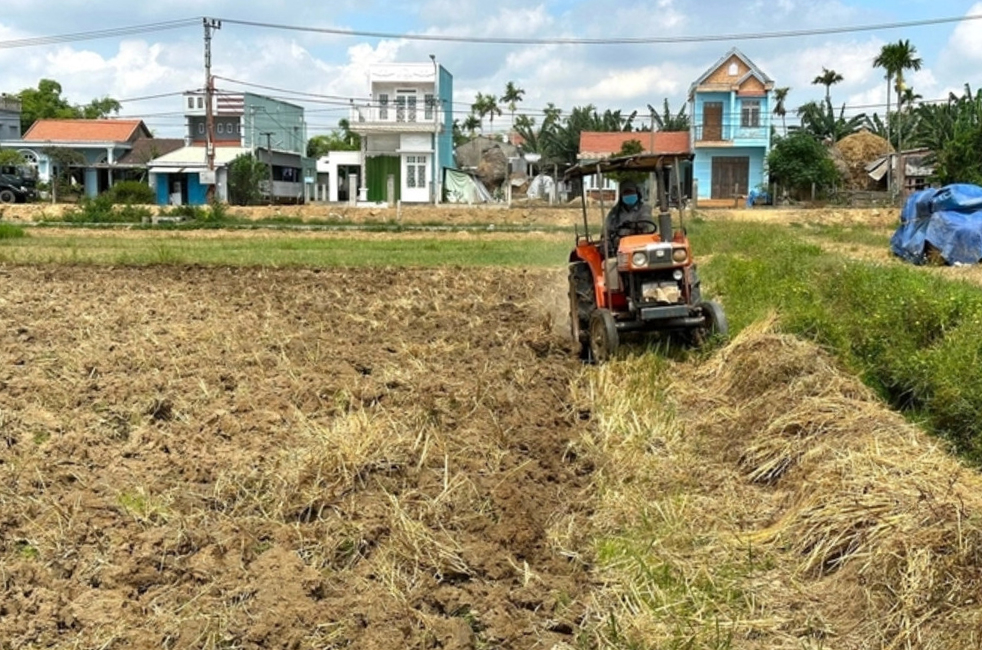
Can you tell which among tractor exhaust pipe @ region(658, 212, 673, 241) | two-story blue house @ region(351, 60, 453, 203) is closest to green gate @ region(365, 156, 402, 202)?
two-story blue house @ region(351, 60, 453, 203)

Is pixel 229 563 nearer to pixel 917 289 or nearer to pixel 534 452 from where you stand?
pixel 534 452

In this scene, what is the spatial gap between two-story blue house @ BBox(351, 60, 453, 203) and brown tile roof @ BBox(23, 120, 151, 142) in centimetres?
1951

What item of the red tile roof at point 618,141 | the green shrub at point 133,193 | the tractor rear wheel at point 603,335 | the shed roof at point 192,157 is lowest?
the tractor rear wheel at point 603,335

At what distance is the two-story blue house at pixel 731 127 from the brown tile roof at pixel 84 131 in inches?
1436

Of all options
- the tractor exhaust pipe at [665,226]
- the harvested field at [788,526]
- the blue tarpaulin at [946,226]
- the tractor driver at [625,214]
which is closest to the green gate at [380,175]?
the blue tarpaulin at [946,226]

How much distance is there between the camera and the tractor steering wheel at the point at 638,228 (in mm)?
10727

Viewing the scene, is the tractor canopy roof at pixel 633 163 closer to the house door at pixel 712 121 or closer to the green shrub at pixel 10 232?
the green shrub at pixel 10 232

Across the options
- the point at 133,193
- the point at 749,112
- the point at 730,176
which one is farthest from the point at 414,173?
the point at 749,112

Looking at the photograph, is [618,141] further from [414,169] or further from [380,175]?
[380,175]

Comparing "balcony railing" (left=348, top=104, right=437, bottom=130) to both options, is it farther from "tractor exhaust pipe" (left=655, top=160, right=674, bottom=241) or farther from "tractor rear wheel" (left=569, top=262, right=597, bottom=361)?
"tractor exhaust pipe" (left=655, top=160, right=674, bottom=241)

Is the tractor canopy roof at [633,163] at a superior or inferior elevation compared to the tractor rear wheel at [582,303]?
superior

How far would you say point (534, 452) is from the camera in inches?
298

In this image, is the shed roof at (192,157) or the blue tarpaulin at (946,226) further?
the shed roof at (192,157)

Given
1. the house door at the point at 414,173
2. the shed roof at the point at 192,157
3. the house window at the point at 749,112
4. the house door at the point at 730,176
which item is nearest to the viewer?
the house door at the point at 414,173
